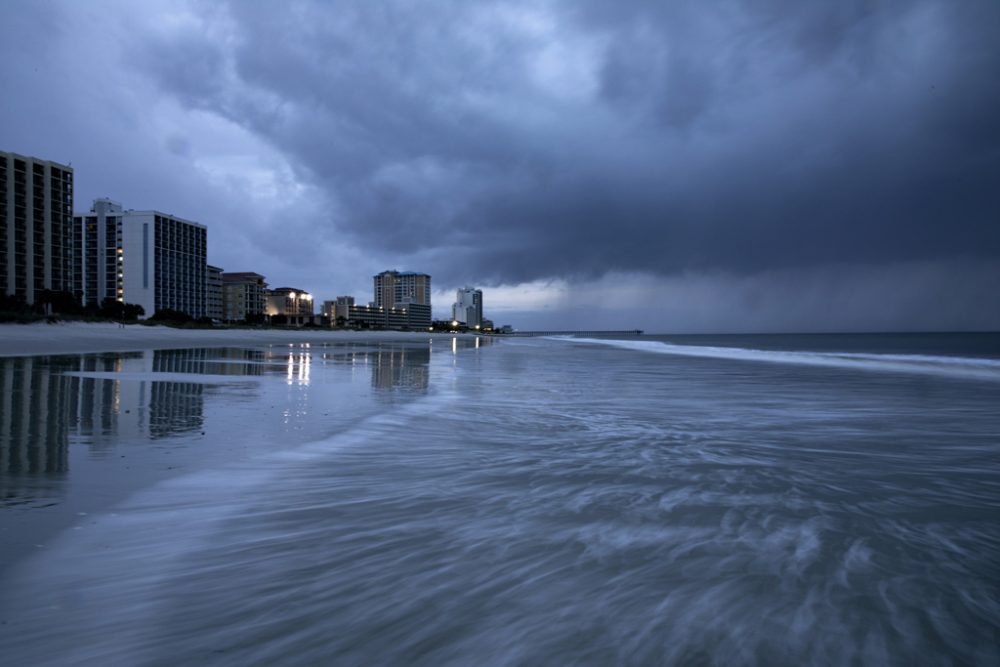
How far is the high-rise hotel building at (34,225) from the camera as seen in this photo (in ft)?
320

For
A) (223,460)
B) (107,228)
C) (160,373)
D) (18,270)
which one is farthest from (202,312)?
(223,460)

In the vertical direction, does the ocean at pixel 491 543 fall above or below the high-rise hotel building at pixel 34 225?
below

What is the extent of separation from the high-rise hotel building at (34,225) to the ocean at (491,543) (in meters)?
119

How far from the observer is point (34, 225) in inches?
4040

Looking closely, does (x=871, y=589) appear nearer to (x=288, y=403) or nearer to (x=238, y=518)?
(x=238, y=518)

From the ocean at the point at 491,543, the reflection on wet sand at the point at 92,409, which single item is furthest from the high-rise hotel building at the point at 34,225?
the ocean at the point at 491,543

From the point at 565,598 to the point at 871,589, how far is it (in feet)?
6.72

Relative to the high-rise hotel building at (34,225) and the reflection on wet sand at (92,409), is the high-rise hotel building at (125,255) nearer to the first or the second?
the high-rise hotel building at (34,225)

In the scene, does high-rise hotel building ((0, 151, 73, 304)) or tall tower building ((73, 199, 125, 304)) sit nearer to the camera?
high-rise hotel building ((0, 151, 73, 304))

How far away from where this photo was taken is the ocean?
9.23 ft

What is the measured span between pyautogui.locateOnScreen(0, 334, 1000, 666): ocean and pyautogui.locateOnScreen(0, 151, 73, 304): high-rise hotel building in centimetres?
11939

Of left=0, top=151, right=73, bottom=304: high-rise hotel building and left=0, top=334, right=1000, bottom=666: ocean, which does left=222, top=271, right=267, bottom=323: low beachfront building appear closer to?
left=0, top=151, right=73, bottom=304: high-rise hotel building

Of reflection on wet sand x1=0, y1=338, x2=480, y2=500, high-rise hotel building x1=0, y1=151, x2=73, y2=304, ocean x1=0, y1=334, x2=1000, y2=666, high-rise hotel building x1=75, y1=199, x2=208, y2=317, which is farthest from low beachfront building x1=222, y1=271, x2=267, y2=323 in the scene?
ocean x1=0, y1=334, x2=1000, y2=666

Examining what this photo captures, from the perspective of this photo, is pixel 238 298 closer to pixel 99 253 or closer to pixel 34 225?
pixel 99 253
